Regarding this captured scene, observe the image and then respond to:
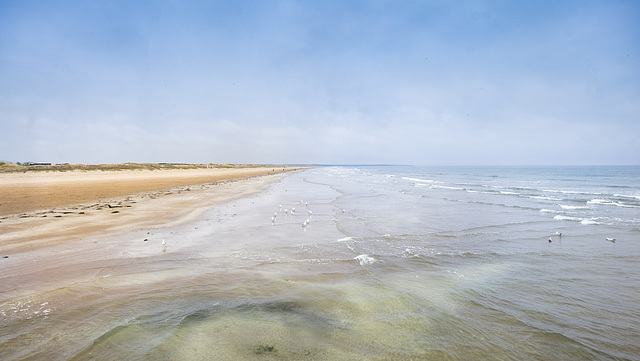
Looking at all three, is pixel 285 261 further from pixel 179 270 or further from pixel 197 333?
pixel 197 333

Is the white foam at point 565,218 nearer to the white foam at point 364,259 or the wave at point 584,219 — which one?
the wave at point 584,219

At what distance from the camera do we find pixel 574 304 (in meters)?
5.47

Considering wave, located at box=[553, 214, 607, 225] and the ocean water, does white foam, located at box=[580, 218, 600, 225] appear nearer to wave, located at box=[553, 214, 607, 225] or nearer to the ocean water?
wave, located at box=[553, 214, 607, 225]

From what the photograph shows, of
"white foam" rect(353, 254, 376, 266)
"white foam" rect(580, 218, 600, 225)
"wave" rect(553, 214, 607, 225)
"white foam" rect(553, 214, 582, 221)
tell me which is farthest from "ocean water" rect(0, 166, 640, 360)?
"white foam" rect(553, 214, 582, 221)

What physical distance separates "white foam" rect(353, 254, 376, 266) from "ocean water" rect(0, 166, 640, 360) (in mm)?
50

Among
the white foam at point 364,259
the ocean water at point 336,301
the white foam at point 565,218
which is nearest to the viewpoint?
the ocean water at point 336,301

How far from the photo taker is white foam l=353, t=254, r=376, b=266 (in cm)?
768

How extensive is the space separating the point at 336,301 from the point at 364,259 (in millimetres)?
2819

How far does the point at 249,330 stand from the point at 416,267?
4.75 meters

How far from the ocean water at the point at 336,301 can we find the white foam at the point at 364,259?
0.05 m

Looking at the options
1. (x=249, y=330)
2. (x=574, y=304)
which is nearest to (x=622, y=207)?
(x=574, y=304)

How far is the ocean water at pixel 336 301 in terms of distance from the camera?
12.9 feet

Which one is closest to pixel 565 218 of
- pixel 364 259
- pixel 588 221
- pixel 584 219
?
pixel 584 219

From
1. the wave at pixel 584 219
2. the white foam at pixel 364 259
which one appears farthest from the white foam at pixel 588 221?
the white foam at pixel 364 259
